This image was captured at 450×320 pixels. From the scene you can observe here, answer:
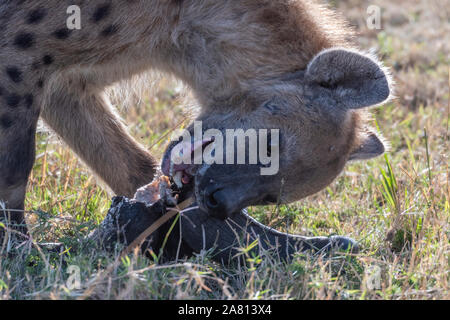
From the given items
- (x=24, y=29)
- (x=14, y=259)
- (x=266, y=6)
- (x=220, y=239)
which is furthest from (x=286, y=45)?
(x=14, y=259)

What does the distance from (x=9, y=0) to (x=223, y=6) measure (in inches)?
37.3

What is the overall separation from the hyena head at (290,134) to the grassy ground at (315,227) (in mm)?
293

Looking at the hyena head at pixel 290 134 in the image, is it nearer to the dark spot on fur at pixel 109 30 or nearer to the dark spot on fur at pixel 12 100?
the dark spot on fur at pixel 109 30

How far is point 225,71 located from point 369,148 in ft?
2.58

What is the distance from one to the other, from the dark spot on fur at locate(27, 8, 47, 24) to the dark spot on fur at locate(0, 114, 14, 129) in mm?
422

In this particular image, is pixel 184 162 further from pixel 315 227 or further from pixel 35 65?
pixel 315 227

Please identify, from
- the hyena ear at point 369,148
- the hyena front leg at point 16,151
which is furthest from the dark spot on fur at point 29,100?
the hyena ear at point 369,148

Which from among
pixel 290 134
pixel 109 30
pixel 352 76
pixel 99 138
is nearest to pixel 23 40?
pixel 109 30

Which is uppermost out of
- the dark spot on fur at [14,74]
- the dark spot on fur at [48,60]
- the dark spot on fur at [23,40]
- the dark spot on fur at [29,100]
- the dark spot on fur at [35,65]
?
the dark spot on fur at [23,40]

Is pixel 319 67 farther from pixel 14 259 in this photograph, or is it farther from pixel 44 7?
pixel 14 259

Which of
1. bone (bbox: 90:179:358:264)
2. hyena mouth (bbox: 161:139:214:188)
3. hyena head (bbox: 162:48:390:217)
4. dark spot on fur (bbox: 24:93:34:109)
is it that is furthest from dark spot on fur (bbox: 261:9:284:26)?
dark spot on fur (bbox: 24:93:34:109)

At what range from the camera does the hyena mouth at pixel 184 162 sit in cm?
312

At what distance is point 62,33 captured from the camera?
315cm

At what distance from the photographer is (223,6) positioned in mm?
3344
